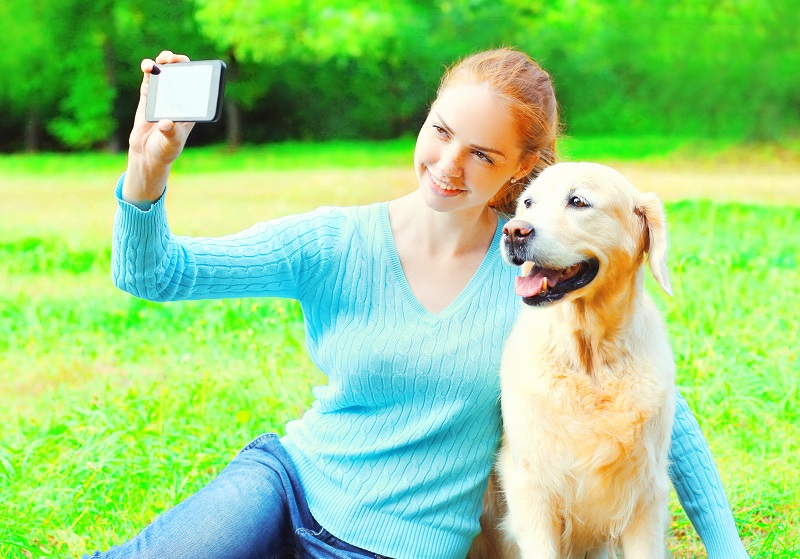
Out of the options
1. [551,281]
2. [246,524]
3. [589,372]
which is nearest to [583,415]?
[589,372]

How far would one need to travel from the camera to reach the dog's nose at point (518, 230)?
197 cm

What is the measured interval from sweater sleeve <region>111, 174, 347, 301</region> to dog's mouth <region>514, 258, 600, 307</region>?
513mm

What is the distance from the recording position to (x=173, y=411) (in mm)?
3465

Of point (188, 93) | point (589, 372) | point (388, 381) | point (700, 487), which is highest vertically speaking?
point (188, 93)

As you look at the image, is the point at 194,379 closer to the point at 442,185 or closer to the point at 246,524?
the point at 246,524

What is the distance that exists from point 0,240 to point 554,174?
6227 millimetres

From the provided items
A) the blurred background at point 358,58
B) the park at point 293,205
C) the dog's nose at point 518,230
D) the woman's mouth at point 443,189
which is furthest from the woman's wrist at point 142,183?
the blurred background at point 358,58

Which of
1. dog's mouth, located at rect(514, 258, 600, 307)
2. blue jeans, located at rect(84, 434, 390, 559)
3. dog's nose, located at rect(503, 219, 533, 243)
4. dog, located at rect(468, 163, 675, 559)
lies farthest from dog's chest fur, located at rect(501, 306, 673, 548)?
blue jeans, located at rect(84, 434, 390, 559)

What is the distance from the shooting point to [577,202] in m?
2.06

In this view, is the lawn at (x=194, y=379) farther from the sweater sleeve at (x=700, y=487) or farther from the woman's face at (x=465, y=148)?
the woman's face at (x=465, y=148)

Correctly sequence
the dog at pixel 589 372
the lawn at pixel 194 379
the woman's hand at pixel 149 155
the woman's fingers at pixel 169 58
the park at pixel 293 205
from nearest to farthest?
the woman's hand at pixel 149 155, the woman's fingers at pixel 169 58, the dog at pixel 589 372, the lawn at pixel 194 379, the park at pixel 293 205

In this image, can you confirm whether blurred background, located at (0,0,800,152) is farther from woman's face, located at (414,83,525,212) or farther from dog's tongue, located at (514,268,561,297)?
dog's tongue, located at (514,268,561,297)

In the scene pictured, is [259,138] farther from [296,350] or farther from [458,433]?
[458,433]

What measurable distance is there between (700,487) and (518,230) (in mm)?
876
